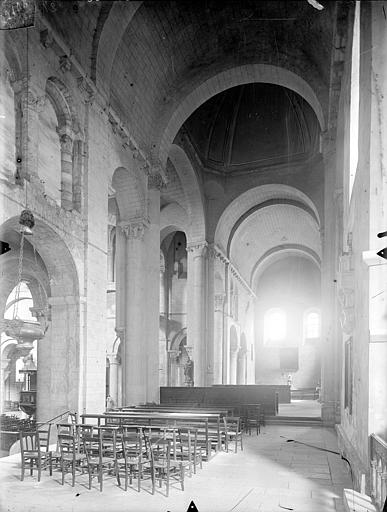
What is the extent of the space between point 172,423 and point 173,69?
11390mm

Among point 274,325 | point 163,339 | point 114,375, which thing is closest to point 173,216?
point 163,339

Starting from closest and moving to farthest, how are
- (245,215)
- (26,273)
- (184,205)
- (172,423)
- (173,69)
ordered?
(172,423) → (26,273) → (173,69) → (184,205) → (245,215)

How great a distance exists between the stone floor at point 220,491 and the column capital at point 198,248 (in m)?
14.6

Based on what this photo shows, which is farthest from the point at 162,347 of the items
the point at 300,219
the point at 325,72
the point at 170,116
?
the point at 325,72

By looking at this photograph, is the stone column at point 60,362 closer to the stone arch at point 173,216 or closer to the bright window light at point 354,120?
the bright window light at point 354,120

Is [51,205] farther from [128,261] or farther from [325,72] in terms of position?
[325,72]

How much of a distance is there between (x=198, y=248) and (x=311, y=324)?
19100 millimetres

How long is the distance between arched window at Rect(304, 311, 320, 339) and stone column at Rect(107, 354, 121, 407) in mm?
20854

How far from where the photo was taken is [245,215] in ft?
92.4

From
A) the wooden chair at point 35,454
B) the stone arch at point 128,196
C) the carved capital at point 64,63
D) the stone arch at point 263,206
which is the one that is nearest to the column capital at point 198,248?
the stone arch at point 263,206

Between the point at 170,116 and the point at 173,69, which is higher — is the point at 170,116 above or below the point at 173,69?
below

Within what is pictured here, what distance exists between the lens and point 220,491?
7559 millimetres

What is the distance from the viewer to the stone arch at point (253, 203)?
82.4 feet

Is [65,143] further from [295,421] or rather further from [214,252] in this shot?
[214,252]
